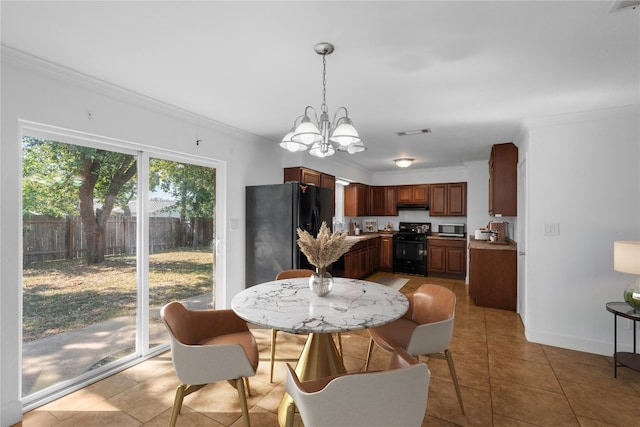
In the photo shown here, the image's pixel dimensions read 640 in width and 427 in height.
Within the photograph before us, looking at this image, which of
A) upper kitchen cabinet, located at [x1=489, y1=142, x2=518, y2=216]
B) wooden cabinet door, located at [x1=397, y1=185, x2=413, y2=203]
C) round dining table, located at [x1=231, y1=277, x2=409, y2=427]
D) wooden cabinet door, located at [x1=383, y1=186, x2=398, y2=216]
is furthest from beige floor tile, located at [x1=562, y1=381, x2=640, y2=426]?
wooden cabinet door, located at [x1=383, y1=186, x2=398, y2=216]

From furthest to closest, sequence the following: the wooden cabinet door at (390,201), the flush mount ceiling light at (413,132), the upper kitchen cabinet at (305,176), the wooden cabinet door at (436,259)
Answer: the wooden cabinet door at (390,201) < the wooden cabinet door at (436,259) < the upper kitchen cabinet at (305,176) < the flush mount ceiling light at (413,132)

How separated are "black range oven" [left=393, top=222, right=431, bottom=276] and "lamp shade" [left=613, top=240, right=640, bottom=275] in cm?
389

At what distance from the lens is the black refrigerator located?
3.52m

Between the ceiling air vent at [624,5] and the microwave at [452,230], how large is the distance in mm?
5437

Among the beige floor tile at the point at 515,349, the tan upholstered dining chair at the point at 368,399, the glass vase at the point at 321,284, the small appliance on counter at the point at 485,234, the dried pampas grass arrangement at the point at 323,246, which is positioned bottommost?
the beige floor tile at the point at 515,349

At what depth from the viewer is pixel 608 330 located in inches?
115

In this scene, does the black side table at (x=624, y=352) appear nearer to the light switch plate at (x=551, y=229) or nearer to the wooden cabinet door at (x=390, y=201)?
the light switch plate at (x=551, y=229)

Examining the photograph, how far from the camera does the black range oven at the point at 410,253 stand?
6328 mm

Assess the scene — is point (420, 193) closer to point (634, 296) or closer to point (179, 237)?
point (634, 296)

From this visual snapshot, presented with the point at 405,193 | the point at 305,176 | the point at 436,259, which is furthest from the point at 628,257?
the point at 405,193

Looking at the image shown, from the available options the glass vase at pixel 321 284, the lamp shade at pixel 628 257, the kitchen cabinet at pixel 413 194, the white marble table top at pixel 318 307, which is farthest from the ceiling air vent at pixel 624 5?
the kitchen cabinet at pixel 413 194

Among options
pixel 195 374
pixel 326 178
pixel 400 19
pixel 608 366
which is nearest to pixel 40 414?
pixel 195 374

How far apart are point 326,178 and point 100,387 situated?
3709 mm

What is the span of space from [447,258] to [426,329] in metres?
4.67
